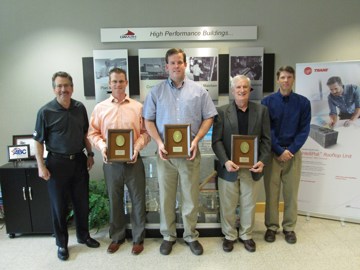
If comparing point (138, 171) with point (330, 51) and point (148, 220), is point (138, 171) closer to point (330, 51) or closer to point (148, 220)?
point (148, 220)

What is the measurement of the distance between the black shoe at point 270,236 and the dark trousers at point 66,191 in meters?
1.73

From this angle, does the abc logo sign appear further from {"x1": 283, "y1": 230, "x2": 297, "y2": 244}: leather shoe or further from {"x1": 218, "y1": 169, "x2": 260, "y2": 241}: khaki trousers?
{"x1": 283, "y1": 230, "x2": 297, "y2": 244}: leather shoe

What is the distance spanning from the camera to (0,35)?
3.20 metres

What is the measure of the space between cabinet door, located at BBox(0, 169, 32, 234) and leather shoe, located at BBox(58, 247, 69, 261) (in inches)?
23.1

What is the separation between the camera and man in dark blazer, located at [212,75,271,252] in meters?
2.29

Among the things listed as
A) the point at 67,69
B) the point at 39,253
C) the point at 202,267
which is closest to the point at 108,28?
the point at 67,69

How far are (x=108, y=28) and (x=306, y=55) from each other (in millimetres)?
2329

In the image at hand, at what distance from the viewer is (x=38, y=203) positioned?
9.14 ft

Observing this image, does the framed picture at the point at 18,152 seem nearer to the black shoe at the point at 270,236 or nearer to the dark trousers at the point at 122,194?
the dark trousers at the point at 122,194

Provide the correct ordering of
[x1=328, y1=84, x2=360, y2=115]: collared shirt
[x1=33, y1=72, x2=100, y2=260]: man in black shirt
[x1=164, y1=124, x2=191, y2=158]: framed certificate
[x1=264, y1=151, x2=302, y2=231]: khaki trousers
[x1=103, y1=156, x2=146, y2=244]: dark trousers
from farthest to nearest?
[x1=328, y1=84, x2=360, y2=115]: collared shirt, [x1=264, y1=151, x2=302, y2=231]: khaki trousers, [x1=103, y1=156, x2=146, y2=244]: dark trousers, [x1=33, y1=72, x2=100, y2=260]: man in black shirt, [x1=164, y1=124, x2=191, y2=158]: framed certificate

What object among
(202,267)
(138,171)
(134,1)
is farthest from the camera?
(134,1)

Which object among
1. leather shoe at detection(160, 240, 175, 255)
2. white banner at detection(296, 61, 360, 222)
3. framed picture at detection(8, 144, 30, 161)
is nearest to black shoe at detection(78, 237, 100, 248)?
leather shoe at detection(160, 240, 175, 255)

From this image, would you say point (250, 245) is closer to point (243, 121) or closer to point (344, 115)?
point (243, 121)

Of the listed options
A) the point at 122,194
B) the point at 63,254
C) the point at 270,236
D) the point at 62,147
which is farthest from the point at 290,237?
the point at 62,147
